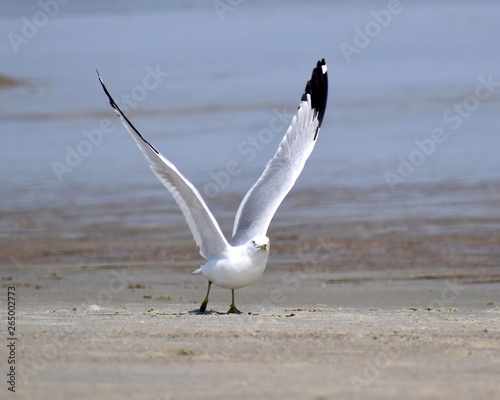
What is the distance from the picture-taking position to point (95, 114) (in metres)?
27.6

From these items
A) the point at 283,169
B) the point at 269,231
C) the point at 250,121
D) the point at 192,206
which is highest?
the point at 250,121

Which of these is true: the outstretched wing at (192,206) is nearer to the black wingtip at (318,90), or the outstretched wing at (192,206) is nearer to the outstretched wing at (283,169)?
the outstretched wing at (283,169)

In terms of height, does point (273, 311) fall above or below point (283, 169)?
below

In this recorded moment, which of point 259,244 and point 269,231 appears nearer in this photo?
point 259,244

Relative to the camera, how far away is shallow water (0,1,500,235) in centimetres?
1734

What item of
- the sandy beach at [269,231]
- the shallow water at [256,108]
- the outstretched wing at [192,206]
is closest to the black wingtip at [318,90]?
the sandy beach at [269,231]

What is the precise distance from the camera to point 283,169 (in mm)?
11016

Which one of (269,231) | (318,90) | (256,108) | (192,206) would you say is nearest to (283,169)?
(318,90)

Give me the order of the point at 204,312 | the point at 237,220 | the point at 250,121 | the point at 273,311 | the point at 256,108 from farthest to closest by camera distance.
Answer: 1. the point at 256,108
2. the point at 250,121
3. the point at 237,220
4. the point at 273,311
5. the point at 204,312

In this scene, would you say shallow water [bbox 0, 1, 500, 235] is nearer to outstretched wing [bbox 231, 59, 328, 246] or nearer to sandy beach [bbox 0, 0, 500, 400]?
sandy beach [bbox 0, 0, 500, 400]

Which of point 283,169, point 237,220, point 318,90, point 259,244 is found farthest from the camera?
point 318,90

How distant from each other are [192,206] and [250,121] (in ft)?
48.9

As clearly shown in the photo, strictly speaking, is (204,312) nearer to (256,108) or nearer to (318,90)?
(318,90)

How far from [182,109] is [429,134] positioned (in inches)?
323
